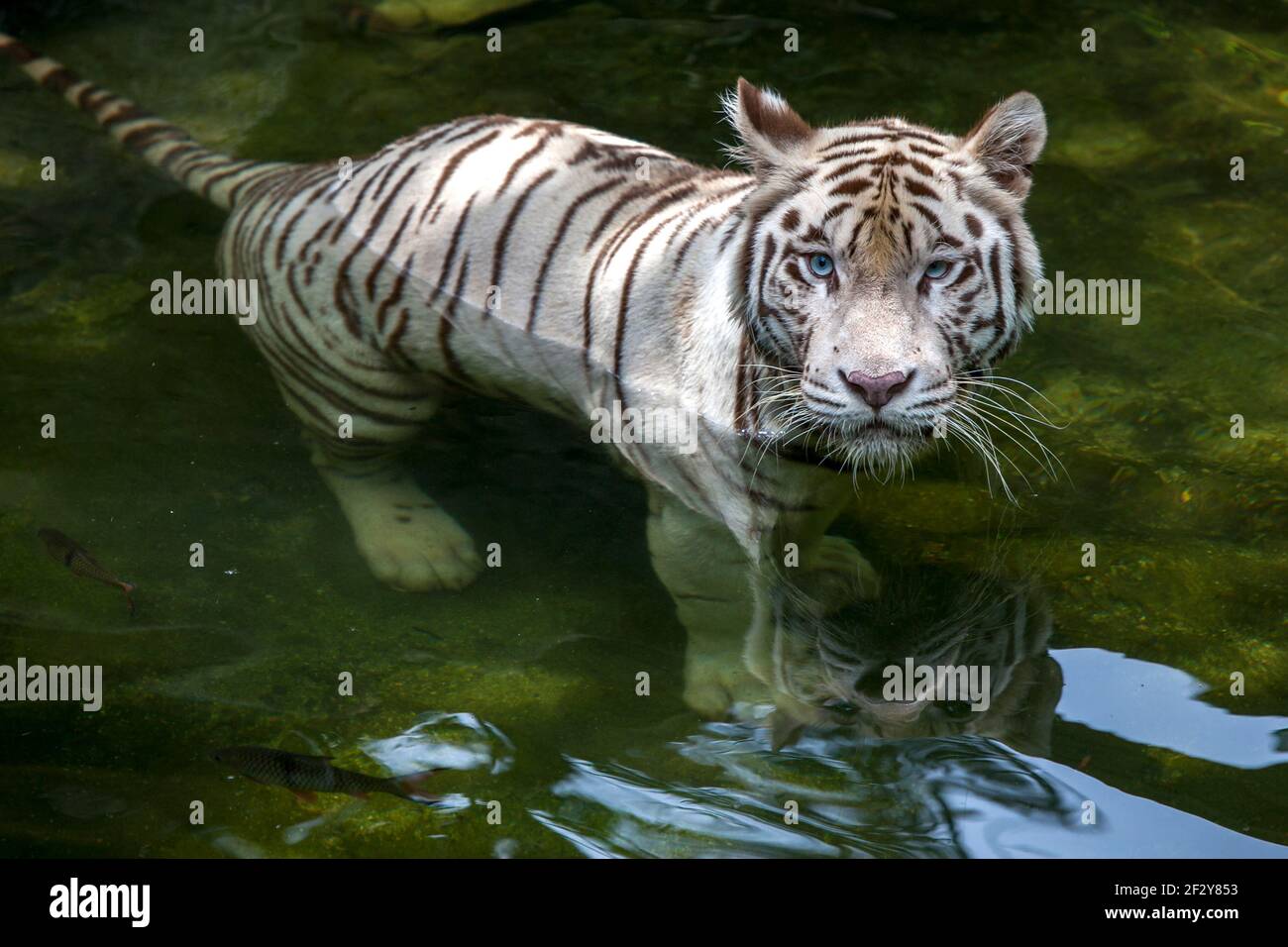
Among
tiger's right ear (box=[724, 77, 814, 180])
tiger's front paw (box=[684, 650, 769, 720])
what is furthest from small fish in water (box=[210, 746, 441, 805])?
tiger's right ear (box=[724, 77, 814, 180])

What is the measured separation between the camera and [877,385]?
2.96 metres

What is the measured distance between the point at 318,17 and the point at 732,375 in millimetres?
3800

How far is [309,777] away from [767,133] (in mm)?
1840

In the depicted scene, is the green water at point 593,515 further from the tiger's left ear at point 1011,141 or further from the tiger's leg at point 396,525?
the tiger's left ear at point 1011,141

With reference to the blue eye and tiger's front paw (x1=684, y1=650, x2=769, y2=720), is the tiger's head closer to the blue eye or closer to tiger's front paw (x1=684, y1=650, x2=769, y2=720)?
the blue eye

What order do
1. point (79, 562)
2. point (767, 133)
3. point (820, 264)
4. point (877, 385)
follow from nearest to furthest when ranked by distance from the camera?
1. point (877, 385)
2. point (820, 264)
3. point (767, 133)
4. point (79, 562)

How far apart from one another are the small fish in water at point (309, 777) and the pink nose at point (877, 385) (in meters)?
1.29

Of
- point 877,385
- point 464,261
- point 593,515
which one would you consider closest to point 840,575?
point 593,515

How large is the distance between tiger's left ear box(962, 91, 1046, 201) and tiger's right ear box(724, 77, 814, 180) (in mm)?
399

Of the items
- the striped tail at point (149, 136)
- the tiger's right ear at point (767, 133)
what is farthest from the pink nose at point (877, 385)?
the striped tail at point (149, 136)

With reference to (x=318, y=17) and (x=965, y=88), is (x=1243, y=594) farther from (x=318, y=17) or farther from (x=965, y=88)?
(x=318, y=17)

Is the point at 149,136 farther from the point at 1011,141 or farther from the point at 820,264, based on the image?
the point at 1011,141

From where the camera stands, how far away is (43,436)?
4129mm

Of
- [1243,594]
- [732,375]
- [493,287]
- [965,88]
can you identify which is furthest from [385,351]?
[965,88]
